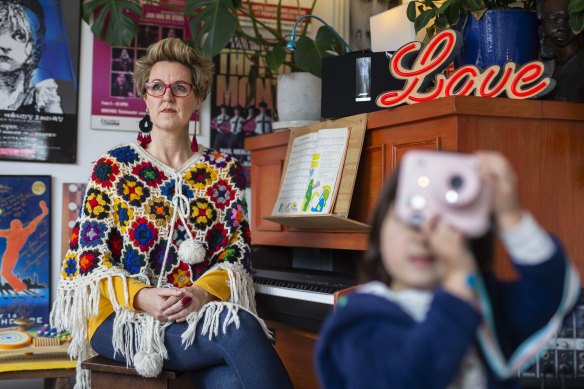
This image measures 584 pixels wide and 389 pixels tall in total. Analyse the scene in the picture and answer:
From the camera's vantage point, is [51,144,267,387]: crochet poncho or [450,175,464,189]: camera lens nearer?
[450,175,464,189]: camera lens

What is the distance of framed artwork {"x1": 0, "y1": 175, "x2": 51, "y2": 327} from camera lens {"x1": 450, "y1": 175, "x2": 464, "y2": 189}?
8.76 ft

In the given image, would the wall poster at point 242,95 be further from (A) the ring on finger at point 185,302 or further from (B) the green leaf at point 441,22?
(A) the ring on finger at point 185,302

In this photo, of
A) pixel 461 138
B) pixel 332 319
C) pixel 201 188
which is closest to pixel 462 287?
pixel 332 319

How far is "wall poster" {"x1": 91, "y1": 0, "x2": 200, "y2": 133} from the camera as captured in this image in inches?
133

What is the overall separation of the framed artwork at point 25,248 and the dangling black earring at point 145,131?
0.89m

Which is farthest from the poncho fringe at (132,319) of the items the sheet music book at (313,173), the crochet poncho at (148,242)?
the sheet music book at (313,173)

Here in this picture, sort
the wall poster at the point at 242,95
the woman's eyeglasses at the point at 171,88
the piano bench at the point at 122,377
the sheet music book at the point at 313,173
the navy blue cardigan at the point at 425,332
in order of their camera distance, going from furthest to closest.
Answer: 1. the wall poster at the point at 242,95
2. the sheet music book at the point at 313,173
3. the woman's eyeglasses at the point at 171,88
4. the piano bench at the point at 122,377
5. the navy blue cardigan at the point at 425,332

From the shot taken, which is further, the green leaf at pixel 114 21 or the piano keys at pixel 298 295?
the green leaf at pixel 114 21

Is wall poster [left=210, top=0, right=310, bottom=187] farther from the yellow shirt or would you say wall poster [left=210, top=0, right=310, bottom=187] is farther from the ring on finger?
the ring on finger

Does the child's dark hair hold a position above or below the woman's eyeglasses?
below

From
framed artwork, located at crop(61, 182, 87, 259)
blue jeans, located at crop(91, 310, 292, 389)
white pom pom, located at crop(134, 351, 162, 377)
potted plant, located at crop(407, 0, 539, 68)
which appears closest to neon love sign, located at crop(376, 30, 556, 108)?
potted plant, located at crop(407, 0, 539, 68)

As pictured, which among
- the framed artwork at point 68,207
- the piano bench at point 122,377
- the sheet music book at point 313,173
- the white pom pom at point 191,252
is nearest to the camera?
the piano bench at point 122,377

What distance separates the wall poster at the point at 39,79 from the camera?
327 centimetres

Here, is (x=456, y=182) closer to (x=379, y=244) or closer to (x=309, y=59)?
(x=379, y=244)
